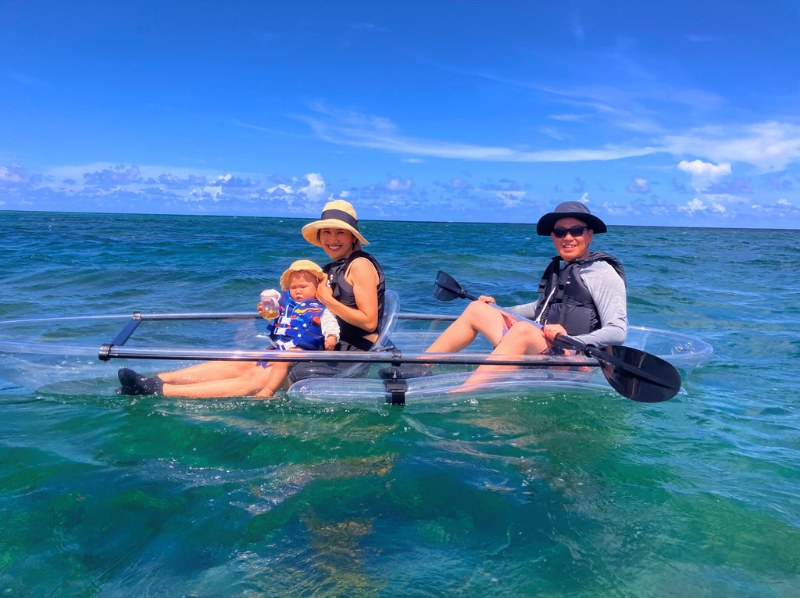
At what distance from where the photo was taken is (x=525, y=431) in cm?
458

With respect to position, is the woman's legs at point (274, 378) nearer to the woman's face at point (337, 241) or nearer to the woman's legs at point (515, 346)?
the woman's face at point (337, 241)

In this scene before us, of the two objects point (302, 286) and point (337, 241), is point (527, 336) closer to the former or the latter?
point (337, 241)

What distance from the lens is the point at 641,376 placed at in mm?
4348

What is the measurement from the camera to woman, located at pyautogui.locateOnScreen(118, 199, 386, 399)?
4.89 metres

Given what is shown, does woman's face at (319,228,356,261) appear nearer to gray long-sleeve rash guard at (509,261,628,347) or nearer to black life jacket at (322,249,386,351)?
black life jacket at (322,249,386,351)

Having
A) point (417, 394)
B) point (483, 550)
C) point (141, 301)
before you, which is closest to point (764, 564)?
point (483, 550)

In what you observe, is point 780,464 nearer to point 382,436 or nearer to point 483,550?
point 483,550

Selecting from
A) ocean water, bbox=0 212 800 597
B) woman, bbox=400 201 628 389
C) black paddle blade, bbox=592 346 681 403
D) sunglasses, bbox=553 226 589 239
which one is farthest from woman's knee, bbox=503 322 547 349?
sunglasses, bbox=553 226 589 239

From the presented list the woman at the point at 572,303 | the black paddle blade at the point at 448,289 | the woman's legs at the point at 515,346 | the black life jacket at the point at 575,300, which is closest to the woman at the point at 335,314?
the woman at the point at 572,303

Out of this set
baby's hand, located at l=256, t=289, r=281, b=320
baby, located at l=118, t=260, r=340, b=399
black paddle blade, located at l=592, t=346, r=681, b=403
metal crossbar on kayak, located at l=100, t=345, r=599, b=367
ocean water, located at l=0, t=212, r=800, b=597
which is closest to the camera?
ocean water, located at l=0, t=212, r=800, b=597

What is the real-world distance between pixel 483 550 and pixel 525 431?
166 centimetres

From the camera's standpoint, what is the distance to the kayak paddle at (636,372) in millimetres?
4341

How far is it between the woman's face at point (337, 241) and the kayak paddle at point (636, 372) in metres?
1.91

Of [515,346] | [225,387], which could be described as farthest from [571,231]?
[225,387]
